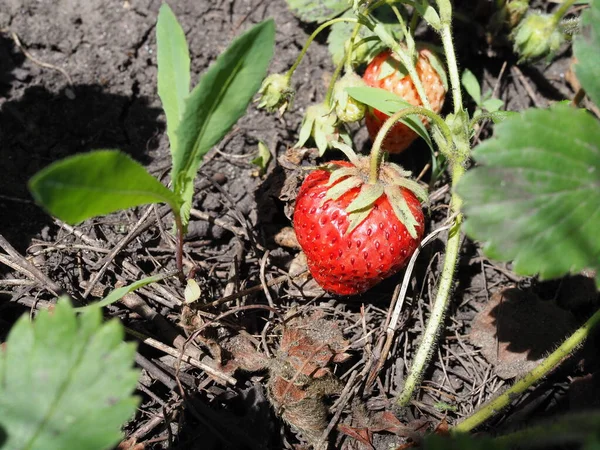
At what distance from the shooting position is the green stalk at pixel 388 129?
1812 mm

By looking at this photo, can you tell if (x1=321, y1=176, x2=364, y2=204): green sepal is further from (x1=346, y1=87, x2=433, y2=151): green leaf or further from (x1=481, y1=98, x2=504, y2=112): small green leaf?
(x1=481, y1=98, x2=504, y2=112): small green leaf

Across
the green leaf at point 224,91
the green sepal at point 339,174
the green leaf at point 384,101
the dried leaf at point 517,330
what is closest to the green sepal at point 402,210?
the green sepal at point 339,174

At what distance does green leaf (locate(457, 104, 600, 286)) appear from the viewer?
4.64 feet

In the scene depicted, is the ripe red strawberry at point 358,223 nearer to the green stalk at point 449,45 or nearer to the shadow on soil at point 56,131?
the green stalk at point 449,45

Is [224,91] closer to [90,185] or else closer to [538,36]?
[90,185]

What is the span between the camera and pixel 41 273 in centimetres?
191

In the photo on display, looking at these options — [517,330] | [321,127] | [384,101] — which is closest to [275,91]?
[321,127]

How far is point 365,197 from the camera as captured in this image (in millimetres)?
1856

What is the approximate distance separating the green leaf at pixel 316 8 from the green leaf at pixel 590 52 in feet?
3.72

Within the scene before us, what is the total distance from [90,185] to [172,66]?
0.54m

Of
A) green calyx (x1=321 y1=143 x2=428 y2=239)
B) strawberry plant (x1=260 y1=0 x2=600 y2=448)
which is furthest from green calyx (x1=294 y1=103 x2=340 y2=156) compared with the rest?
green calyx (x1=321 y1=143 x2=428 y2=239)

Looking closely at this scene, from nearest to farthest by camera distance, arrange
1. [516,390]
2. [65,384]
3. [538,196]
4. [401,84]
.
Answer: [65,384] → [538,196] → [516,390] → [401,84]

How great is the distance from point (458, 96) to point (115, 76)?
1.34 metres

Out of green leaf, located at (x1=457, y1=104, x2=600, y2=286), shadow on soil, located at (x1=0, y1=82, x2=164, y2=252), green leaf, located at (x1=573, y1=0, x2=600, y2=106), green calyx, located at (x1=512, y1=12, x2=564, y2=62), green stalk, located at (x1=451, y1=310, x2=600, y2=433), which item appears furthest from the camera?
shadow on soil, located at (x1=0, y1=82, x2=164, y2=252)
